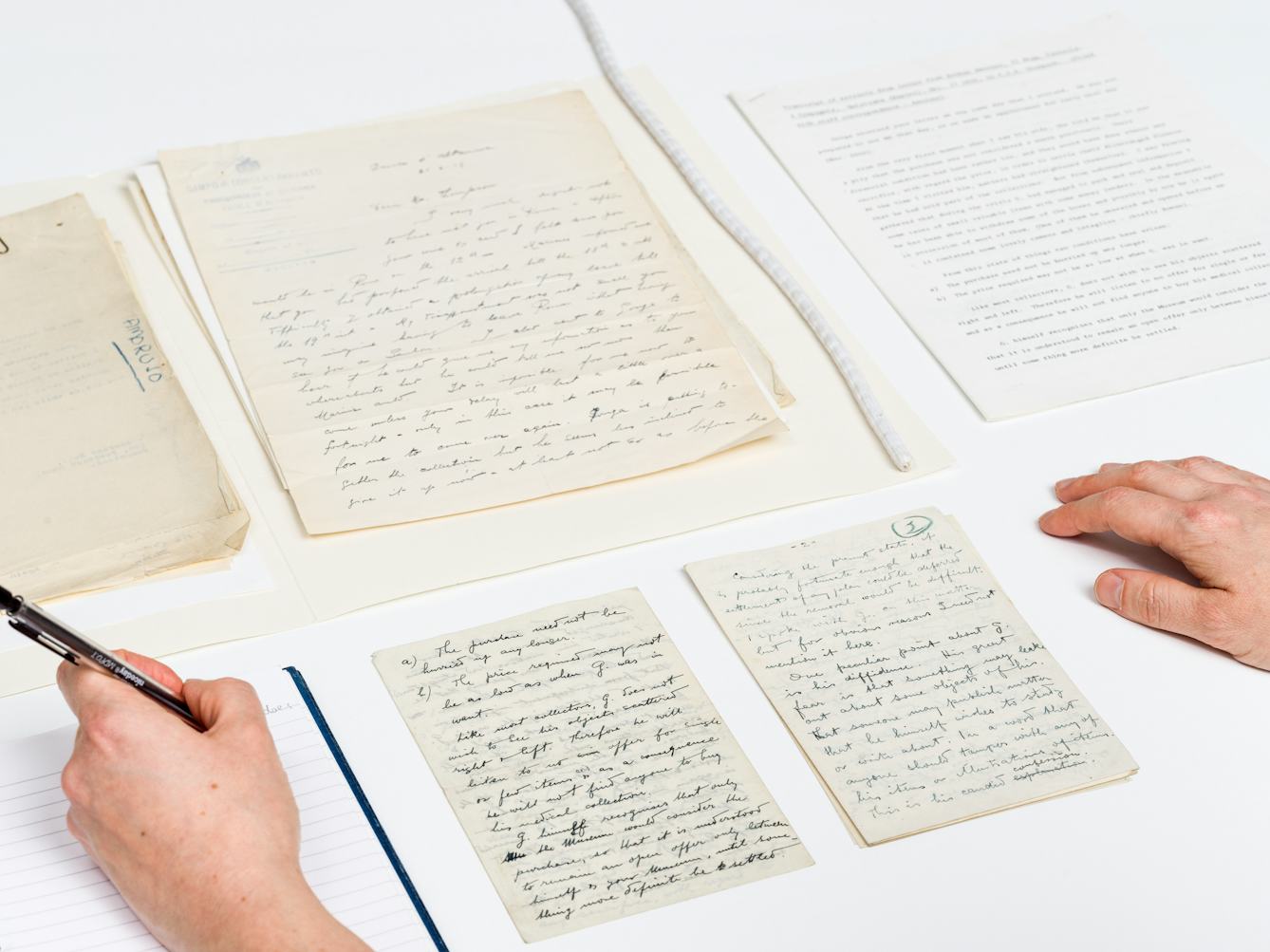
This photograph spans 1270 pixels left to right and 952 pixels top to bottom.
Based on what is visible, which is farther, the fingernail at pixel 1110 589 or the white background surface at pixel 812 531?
the fingernail at pixel 1110 589

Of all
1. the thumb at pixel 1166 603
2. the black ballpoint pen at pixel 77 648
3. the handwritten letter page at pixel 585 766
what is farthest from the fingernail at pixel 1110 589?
the black ballpoint pen at pixel 77 648

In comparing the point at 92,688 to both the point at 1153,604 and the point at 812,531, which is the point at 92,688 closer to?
the point at 812,531

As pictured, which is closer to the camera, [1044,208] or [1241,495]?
[1241,495]

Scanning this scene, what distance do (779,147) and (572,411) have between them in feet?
1.74

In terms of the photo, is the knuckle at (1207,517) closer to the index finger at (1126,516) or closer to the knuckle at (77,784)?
the index finger at (1126,516)

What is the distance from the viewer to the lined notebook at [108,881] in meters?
0.93

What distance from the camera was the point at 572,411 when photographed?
1.32 m

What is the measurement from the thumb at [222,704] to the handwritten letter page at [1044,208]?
2.44 feet

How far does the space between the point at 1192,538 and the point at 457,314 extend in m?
0.68

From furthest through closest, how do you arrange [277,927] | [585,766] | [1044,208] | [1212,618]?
1. [1044,208]
2. [1212,618]
3. [585,766]
4. [277,927]

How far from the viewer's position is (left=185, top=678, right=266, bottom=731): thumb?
3.14ft

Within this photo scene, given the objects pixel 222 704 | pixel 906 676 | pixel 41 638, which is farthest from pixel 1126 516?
pixel 41 638

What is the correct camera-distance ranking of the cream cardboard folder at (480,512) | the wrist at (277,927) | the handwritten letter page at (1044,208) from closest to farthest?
the wrist at (277,927) → the cream cardboard folder at (480,512) → the handwritten letter page at (1044,208)

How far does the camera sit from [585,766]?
1053 millimetres
